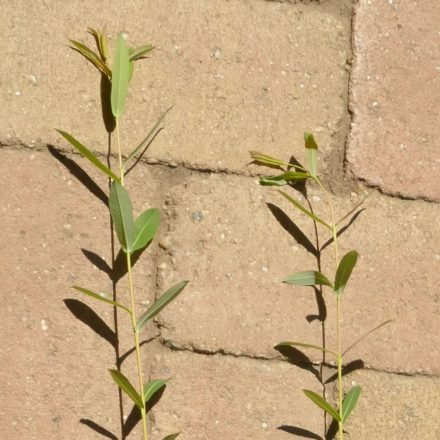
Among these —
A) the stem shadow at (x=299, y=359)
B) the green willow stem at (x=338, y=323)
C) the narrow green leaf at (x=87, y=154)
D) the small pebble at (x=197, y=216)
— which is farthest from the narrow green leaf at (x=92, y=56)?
the stem shadow at (x=299, y=359)

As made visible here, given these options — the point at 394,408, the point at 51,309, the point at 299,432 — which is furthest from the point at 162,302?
the point at 394,408

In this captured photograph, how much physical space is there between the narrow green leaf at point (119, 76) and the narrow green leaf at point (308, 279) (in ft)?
1.07

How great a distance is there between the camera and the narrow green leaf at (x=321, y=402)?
1.11 meters

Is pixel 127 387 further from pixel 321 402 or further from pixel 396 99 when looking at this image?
pixel 396 99

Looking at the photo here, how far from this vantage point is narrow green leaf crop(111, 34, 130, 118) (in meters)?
1.12

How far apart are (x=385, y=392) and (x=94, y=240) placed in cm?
47

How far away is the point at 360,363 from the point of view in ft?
3.95

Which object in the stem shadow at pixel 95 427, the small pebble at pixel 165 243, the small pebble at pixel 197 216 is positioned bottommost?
the stem shadow at pixel 95 427

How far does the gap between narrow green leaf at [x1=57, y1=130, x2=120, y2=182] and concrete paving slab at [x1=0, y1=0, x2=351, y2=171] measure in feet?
0.29

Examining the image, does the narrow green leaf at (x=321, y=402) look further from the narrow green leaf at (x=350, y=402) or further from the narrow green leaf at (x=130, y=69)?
the narrow green leaf at (x=130, y=69)

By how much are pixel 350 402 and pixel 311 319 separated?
126 millimetres

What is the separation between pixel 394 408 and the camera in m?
1.21

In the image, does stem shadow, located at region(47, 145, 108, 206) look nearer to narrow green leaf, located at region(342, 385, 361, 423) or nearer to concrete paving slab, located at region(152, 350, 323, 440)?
concrete paving slab, located at region(152, 350, 323, 440)

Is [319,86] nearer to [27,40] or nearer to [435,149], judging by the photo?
[435,149]
